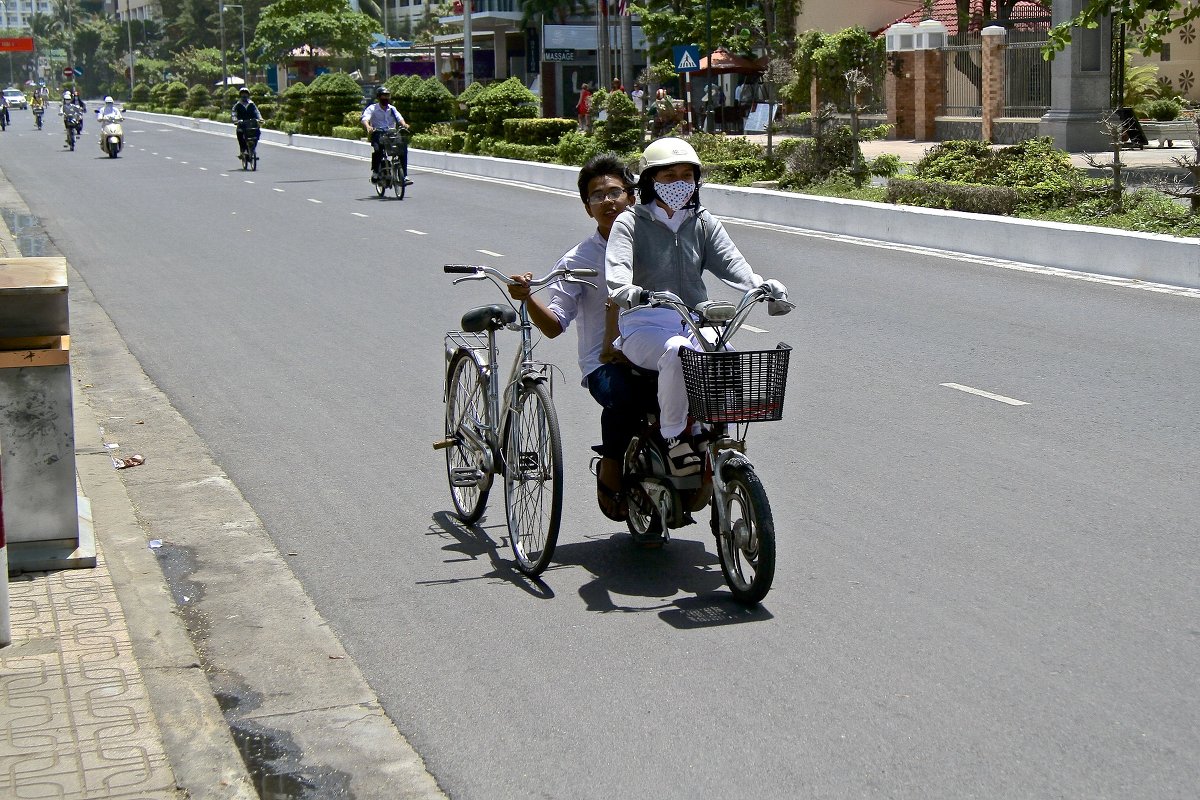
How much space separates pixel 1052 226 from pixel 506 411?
10.8 metres

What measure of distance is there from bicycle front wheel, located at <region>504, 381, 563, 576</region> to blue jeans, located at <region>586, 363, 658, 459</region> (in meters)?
0.21

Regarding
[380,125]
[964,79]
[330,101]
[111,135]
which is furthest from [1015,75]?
[330,101]

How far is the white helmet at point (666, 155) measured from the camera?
5.99 metres

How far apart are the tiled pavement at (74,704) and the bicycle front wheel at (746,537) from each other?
6.88ft

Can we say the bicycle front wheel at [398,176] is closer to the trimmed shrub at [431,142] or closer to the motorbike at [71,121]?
the trimmed shrub at [431,142]

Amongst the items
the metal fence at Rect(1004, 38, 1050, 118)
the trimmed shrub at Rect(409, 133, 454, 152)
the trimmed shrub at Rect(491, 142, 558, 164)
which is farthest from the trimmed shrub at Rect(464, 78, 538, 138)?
the metal fence at Rect(1004, 38, 1050, 118)

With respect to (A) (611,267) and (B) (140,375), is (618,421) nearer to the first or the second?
(A) (611,267)

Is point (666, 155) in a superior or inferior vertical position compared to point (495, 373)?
superior

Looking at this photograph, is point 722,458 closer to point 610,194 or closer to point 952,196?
point 610,194

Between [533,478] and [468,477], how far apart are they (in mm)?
691

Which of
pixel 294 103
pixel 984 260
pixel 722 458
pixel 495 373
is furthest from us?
pixel 294 103

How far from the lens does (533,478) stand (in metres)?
6.09

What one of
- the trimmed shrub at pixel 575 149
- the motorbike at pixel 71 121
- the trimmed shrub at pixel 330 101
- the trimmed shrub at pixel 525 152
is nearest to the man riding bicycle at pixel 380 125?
the trimmed shrub at pixel 575 149

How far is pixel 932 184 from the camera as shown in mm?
19094
